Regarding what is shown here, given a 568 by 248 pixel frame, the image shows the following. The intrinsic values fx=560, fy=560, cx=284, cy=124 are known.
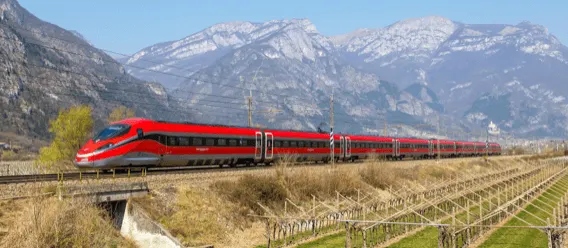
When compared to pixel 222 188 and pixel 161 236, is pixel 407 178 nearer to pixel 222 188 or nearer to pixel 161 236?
pixel 222 188

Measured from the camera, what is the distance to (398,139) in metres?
87.6

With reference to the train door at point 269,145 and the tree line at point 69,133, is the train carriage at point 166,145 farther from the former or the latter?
the tree line at point 69,133

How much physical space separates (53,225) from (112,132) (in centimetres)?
1318

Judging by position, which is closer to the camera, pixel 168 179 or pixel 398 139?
pixel 168 179

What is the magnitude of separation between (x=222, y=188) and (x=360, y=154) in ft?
125

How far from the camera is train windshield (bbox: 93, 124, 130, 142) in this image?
122 feet

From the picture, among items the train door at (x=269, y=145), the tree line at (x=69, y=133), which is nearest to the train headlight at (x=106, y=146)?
the train door at (x=269, y=145)

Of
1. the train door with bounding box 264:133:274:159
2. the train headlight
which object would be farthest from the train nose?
the train door with bounding box 264:133:274:159

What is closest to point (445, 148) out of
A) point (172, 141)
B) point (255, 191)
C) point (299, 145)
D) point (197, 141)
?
point (299, 145)

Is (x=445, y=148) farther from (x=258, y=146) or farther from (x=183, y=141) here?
(x=183, y=141)

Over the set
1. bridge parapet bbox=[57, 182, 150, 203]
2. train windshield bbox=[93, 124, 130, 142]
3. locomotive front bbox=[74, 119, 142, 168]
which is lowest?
bridge parapet bbox=[57, 182, 150, 203]

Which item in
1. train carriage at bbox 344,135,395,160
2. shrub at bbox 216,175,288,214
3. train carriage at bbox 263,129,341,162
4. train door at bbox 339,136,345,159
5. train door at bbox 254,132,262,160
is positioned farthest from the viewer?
train carriage at bbox 344,135,395,160

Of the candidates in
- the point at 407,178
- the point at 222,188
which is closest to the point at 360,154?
the point at 407,178

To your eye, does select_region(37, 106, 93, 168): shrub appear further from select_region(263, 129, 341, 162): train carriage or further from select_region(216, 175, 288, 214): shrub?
select_region(216, 175, 288, 214): shrub
